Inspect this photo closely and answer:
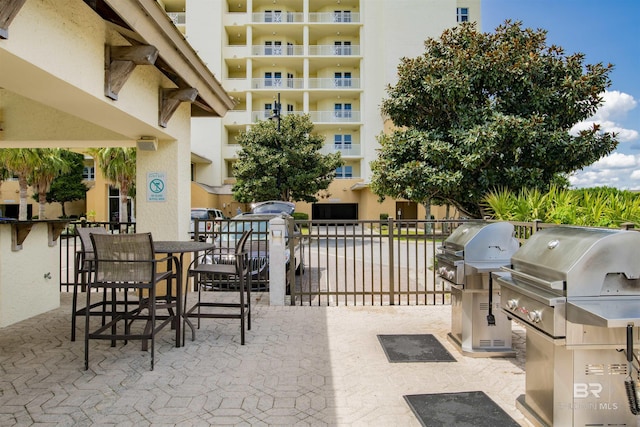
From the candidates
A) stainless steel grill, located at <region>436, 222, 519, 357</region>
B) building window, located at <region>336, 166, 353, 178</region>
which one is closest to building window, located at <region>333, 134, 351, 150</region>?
building window, located at <region>336, 166, 353, 178</region>

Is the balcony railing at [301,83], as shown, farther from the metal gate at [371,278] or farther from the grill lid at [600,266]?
the grill lid at [600,266]

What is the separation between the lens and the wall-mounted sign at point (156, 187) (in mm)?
6965

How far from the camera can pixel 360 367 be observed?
13.3ft

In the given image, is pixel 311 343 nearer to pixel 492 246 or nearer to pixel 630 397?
pixel 492 246

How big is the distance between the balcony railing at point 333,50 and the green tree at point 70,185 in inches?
860

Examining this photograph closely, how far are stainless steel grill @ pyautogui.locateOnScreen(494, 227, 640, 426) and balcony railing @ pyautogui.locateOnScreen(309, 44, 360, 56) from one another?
3487cm

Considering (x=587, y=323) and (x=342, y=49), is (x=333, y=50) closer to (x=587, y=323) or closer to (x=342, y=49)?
(x=342, y=49)

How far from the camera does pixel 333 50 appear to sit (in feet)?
113

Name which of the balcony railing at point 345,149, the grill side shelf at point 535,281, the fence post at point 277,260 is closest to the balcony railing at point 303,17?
the balcony railing at point 345,149

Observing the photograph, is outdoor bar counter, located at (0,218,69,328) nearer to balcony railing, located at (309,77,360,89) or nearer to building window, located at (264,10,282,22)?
balcony railing, located at (309,77,360,89)

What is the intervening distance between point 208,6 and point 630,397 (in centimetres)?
3740

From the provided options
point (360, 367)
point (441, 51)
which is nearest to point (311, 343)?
point (360, 367)

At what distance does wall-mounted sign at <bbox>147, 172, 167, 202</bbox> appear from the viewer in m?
6.96

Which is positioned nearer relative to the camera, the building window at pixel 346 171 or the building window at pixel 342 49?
the building window at pixel 342 49
